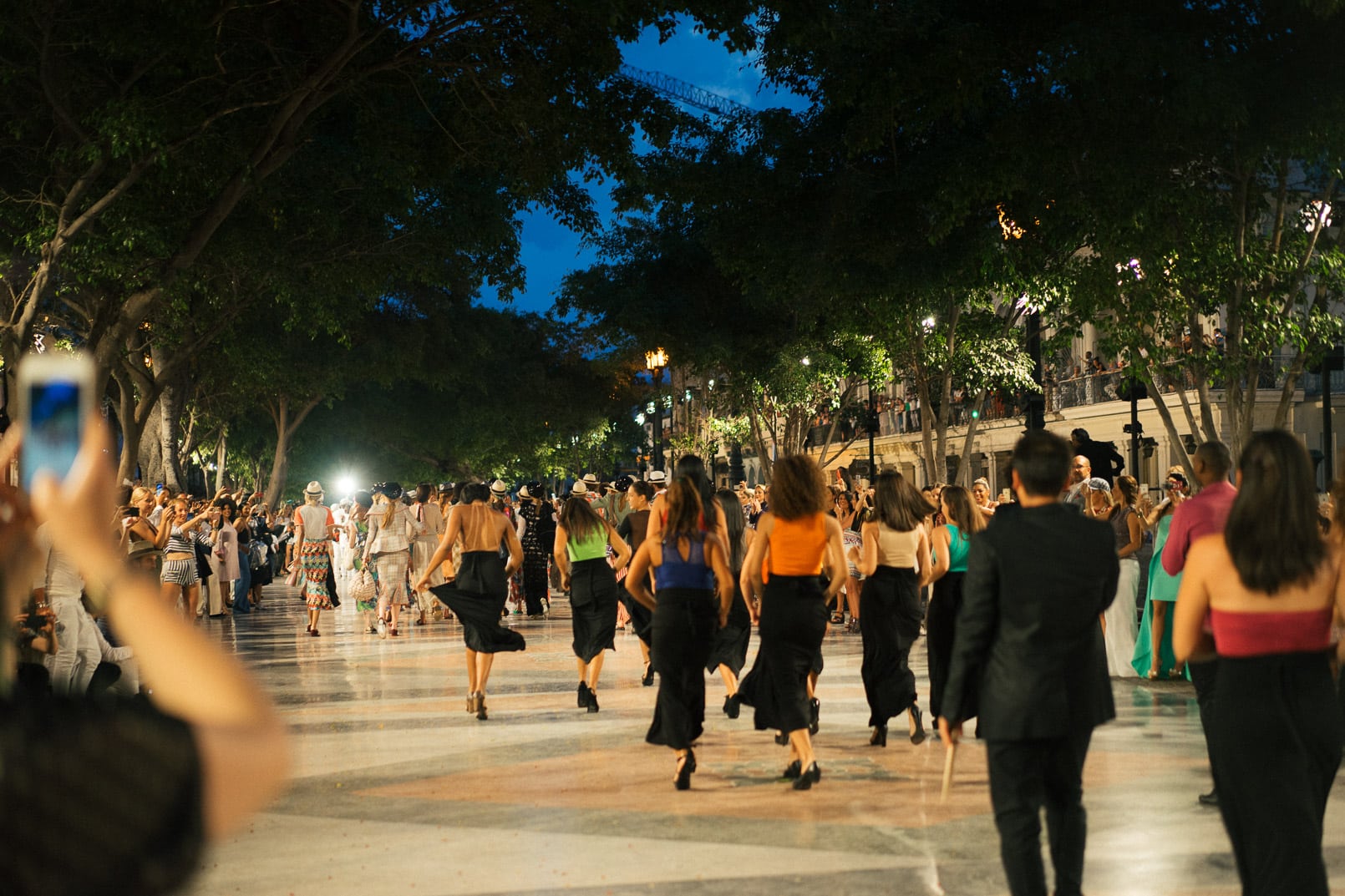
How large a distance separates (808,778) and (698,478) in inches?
82.0

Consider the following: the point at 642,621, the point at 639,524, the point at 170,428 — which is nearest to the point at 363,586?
the point at 639,524

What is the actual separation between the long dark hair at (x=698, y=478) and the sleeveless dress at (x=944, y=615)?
1629 millimetres

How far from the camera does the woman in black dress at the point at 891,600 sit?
9.88 metres

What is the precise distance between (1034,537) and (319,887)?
3.36m

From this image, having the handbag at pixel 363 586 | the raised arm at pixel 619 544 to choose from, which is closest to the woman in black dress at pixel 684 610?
the raised arm at pixel 619 544

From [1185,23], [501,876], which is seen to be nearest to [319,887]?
[501,876]

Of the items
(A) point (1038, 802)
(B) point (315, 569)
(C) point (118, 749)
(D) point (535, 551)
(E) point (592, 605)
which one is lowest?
(A) point (1038, 802)

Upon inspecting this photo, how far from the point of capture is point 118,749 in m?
1.59

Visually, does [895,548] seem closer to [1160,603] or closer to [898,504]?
[898,504]

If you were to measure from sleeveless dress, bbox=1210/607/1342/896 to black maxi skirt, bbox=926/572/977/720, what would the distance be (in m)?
4.45

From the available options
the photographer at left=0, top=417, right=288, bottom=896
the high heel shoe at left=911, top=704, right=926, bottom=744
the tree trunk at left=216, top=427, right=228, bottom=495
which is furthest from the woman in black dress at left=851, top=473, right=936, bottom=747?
the tree trunk at left=216, top=427, right=228, bottom=495

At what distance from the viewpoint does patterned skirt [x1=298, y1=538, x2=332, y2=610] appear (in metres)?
20.8

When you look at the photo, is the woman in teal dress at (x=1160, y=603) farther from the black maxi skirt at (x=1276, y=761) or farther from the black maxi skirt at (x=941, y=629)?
the black maxi skirt at (x=1276, y=761)

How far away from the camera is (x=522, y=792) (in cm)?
834
